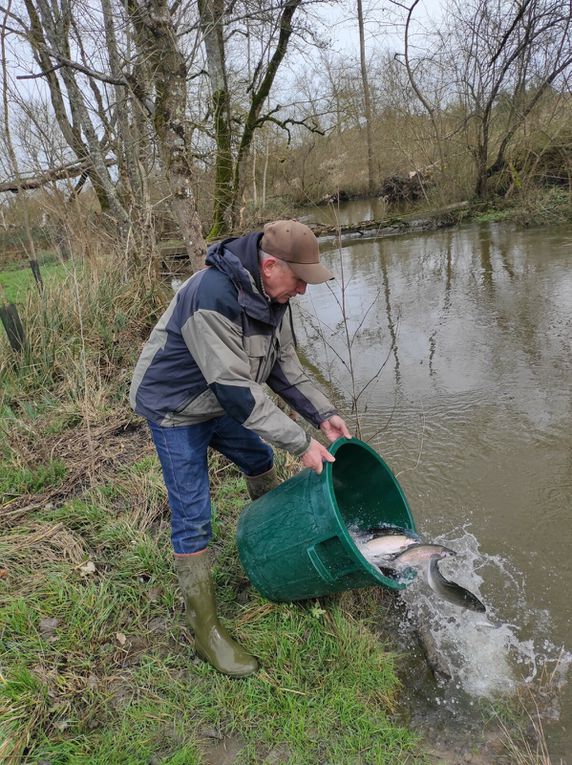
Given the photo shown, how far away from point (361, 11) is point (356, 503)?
21.9m

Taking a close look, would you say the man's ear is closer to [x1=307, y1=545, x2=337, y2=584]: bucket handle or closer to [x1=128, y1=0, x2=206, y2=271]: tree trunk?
[x1=307, y1=545, x2=337, y2=584]: bucket handle

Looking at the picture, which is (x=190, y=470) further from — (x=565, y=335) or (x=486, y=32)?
(x=486, y=32)

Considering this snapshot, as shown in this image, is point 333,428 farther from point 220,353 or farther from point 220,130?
point 220,130

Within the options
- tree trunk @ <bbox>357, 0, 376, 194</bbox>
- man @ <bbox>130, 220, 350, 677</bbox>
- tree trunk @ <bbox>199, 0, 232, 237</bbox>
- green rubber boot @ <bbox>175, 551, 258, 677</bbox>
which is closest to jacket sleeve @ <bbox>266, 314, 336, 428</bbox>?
man @ <bbox>130, 220, 350, 677</bbox>


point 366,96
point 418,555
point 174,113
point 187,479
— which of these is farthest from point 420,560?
point 366,96

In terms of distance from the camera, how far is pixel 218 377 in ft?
5.83

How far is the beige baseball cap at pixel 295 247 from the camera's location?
1.86 meters

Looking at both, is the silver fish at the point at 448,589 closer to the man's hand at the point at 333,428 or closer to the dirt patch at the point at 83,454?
the man's hand at the point at 333,428

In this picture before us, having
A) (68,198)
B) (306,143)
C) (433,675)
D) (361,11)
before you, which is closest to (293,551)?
(433,675)

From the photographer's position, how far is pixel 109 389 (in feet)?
14.4

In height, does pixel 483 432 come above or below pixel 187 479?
below

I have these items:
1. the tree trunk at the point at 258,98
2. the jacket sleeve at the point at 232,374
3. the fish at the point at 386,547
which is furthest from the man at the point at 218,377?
the tree trunk at the point at 258,98

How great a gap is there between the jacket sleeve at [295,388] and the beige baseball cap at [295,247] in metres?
0.51

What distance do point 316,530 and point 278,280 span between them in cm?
98
